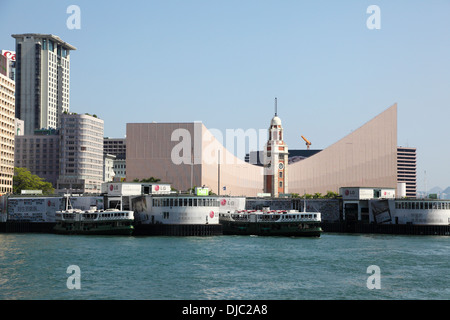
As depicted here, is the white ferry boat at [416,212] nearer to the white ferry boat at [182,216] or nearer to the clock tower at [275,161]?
the white ferry boat at [182,216]

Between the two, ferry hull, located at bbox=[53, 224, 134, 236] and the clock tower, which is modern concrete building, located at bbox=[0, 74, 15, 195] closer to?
the clock tower

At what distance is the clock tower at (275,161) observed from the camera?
17175cm

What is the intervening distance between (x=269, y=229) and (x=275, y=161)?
78.9m

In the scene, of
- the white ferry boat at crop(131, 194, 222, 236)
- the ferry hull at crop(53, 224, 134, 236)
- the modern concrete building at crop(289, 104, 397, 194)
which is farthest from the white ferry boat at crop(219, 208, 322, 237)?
the modern concrete building at crop(289, 104, 397, 194)

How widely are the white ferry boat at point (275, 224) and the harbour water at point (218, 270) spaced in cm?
865

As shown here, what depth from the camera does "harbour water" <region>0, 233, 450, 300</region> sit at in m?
43.9

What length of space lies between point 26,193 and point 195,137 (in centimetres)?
5671

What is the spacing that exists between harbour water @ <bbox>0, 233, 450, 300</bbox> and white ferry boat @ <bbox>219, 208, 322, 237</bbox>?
8.65 m

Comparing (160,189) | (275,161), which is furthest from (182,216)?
(275,161)

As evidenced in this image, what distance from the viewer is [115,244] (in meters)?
76.0

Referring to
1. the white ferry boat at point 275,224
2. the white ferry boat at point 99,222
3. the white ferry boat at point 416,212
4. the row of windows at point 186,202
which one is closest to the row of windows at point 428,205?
the white ferry boat at point 416,212
